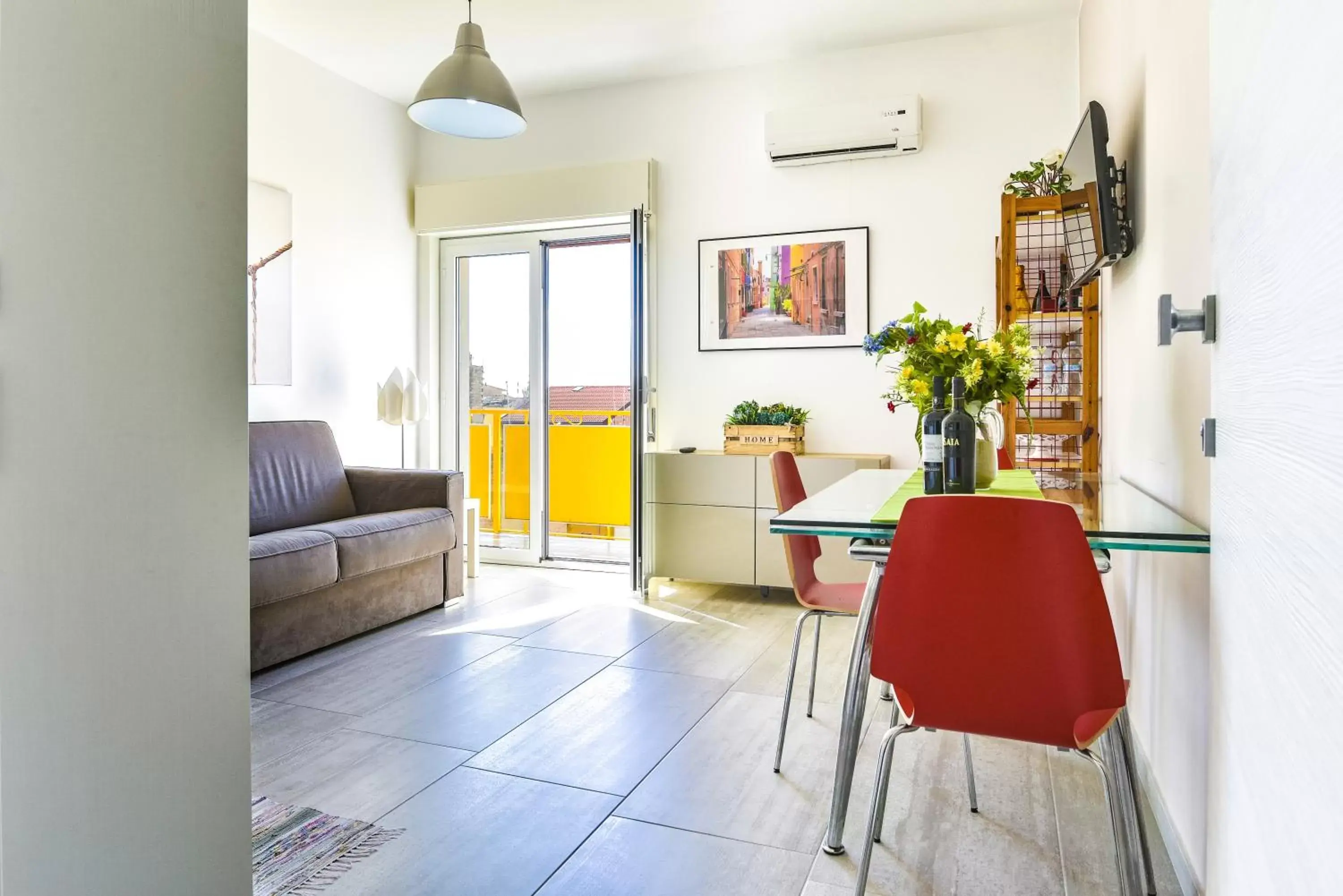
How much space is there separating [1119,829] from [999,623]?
0.43m

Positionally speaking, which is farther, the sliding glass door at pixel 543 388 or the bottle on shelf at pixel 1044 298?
the sliding glass door at pixel 543 388

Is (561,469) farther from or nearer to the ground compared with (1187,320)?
nearer to the ground

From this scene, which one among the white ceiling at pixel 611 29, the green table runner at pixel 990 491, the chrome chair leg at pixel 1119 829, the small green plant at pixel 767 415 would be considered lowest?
the chrome chair leg at pixel 1119 829

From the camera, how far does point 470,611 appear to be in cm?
417

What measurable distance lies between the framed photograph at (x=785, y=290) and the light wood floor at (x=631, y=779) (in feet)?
5.91

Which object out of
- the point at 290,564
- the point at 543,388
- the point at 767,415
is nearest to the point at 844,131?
the point at 767,415

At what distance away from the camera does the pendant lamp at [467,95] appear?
3148 millimetres

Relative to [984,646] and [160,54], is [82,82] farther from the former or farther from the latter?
[984,646]

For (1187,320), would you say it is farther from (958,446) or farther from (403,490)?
(403,490)

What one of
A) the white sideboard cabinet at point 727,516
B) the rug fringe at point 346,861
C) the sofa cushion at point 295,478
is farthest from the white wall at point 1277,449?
the sofa cushion at point 295,478

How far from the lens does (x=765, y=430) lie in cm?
449

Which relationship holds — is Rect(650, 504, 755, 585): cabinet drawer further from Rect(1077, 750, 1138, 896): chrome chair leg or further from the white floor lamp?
Rect(1077, 750, 1138, 896): chrome chair leg

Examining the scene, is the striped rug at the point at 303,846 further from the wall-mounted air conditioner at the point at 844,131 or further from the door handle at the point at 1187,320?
the wall-mounted air conditioner at the point at 844,131

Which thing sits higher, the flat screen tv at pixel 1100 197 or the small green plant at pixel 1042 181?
the small green plant at pixel 1042 181
